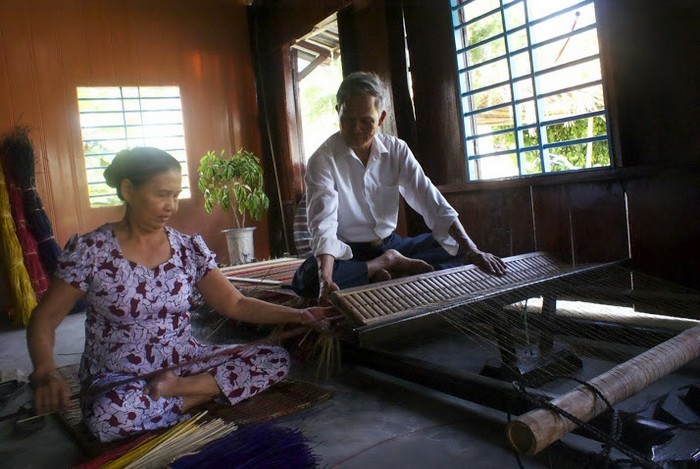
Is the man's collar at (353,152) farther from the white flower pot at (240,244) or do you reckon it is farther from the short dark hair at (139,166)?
the white flower pot at (240,244)

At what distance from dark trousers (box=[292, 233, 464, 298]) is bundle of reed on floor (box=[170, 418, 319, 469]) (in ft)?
3.27

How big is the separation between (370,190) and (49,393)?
181 cm

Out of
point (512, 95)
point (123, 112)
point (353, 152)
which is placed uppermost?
point (123, 112)

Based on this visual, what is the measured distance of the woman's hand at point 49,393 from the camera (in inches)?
57.8

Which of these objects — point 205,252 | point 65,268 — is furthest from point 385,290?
point 65,268

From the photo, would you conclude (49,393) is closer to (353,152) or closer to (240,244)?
(353,152)

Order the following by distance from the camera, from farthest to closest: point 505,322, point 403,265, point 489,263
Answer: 1. point 403,265
2. point 489,263
3. point 505,322

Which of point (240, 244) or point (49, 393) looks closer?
point (49, 393)

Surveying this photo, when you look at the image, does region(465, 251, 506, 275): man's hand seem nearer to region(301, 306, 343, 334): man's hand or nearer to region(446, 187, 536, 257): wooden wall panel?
region(301, 306, 343, 334): man's hand

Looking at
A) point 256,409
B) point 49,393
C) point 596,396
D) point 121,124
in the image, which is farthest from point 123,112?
point 596,396

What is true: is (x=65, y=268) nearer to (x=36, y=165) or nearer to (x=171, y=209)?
(x=171, y=209)

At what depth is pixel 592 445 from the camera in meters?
1.60

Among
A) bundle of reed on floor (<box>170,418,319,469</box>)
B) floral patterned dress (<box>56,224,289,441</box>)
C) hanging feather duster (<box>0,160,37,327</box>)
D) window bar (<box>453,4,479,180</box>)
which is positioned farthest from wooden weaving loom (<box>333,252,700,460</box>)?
hanging feather duster (<box>0,160,37,327</box>)

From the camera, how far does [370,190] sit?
2879 millimetres
